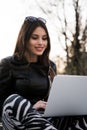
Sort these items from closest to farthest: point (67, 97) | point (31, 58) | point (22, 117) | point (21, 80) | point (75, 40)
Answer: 1. point (22, 117)
2. point (67, 97)
3. point (21, 80)
4. point (31, 58)
5. point (75, 40)

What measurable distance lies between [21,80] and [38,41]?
9.2 inches

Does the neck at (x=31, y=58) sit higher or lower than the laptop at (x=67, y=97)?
higher

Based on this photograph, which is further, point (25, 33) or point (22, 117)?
point (25, 33)

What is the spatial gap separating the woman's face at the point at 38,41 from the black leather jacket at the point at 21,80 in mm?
85

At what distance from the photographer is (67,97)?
83.8 inches

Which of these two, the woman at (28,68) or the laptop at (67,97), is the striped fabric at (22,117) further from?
the woman at (28,68)

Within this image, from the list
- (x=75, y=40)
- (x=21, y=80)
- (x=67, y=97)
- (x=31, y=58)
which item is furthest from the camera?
(x=75, y=40)

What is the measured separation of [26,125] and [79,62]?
1152 centimetres

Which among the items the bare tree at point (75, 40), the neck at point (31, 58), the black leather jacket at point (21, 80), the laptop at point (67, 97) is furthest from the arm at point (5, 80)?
the bare tree at point (75, 40)

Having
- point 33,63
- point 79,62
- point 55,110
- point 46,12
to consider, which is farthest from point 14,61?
point 79,62

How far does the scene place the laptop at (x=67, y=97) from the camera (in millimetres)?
2074

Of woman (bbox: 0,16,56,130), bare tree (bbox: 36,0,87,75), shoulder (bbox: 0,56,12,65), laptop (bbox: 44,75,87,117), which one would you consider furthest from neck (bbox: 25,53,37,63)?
bare tree (bbox: 36,0,87,75)

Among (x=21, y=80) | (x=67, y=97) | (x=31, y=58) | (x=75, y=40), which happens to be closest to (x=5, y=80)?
(x=21, y=80)

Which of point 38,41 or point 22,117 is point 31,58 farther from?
point 22,117
